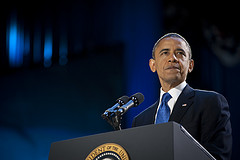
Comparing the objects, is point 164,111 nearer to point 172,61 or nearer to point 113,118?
point 172,61

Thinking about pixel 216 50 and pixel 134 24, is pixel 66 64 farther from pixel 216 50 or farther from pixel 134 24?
pixel 216 50

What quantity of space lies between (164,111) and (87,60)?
2.50 metres

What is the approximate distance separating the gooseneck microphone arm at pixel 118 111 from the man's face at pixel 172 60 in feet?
1.51

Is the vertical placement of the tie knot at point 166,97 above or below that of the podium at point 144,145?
Result: above

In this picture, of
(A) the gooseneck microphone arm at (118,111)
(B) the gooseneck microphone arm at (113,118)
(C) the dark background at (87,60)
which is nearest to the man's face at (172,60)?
(A) the gooseneck microphone arm at (118,111)

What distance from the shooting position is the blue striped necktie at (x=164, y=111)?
209 cm

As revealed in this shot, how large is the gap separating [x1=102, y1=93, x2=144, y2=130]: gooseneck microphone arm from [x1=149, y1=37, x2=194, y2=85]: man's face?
461 mm

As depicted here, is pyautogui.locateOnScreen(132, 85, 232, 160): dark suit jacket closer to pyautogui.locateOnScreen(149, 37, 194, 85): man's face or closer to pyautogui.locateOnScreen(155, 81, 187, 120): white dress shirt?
pyautogui.locateOnScreen(155, 81, 187, 120): white dress shirt

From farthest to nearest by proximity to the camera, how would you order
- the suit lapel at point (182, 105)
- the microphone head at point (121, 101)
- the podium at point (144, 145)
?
the suit lapel at point (182, 105), the microphone head at point (121, 101), the podium at point (144, 145)

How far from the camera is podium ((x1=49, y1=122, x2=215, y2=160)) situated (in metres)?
1.22

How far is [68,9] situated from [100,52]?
2.46 ft

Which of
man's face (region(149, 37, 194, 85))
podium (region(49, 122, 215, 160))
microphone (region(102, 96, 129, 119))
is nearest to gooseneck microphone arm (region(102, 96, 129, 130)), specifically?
microphone (region(102, 96, 129, 119))

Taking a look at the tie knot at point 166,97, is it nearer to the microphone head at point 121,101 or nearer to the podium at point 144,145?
the microphone head at point 121,101

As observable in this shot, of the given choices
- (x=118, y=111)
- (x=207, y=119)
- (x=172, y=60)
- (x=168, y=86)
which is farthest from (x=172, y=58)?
(x=118, y=111)
